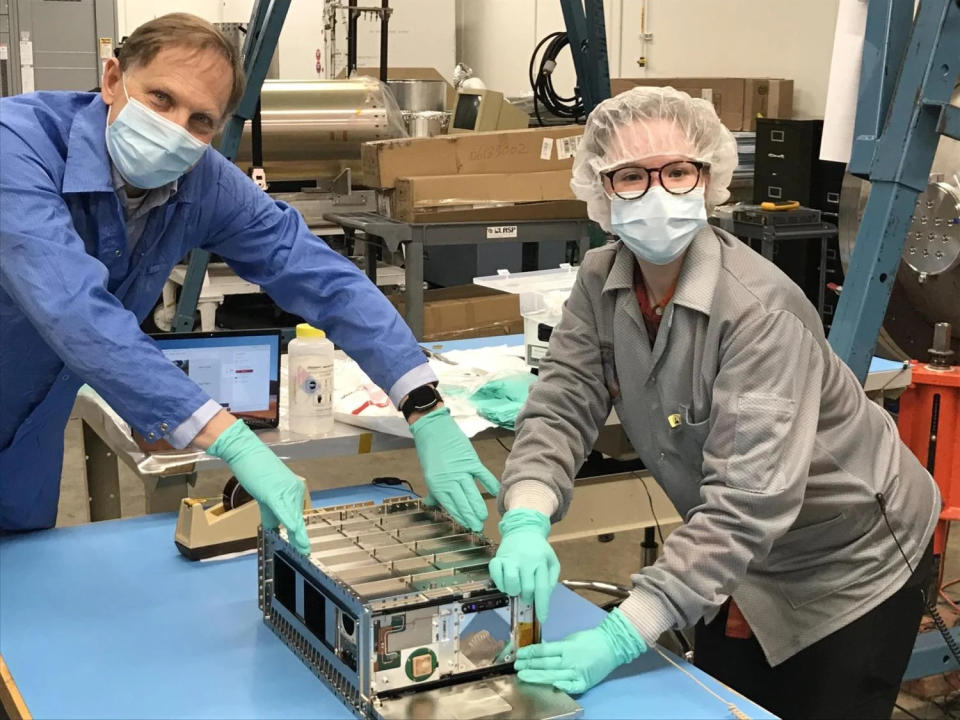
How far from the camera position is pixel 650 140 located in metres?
1.43

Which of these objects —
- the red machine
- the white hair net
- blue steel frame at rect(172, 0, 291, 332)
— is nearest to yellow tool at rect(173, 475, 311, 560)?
the white hair net

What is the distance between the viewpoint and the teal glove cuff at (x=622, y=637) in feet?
4.17

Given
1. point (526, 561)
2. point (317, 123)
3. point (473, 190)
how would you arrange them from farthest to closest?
point (317, 123)
point (473, 190)
point (526, 561)

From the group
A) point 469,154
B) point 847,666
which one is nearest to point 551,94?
point 469,154

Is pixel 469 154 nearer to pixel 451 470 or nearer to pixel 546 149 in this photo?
pixel 546 149

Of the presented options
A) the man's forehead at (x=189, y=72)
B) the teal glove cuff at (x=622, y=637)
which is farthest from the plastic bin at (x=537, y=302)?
the teal glove cuff at (x=622, y=637)

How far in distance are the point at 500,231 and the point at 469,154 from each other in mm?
348

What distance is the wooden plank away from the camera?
1210mm

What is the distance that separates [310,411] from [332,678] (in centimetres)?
83

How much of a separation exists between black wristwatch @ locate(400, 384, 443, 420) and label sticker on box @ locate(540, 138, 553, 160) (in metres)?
3.15

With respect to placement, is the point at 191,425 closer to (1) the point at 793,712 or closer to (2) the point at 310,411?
(2) the point at 310,411

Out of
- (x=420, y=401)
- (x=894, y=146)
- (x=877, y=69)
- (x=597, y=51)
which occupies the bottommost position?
(x=420, y=401)

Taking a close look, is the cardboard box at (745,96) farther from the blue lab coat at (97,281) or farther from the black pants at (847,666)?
the black pants at (847,666)

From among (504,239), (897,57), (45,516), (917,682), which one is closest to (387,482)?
(45,516)
